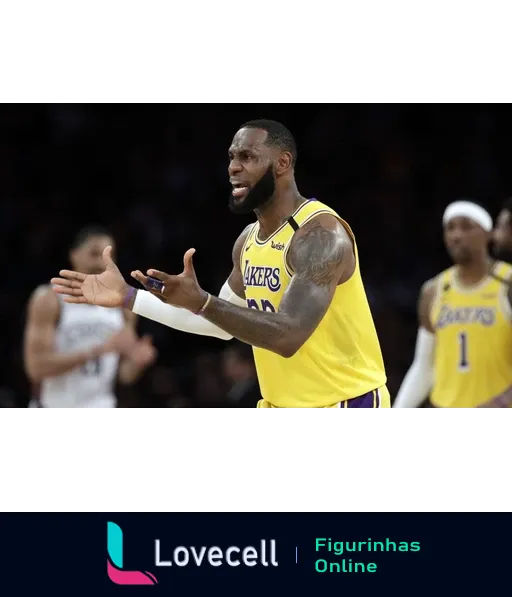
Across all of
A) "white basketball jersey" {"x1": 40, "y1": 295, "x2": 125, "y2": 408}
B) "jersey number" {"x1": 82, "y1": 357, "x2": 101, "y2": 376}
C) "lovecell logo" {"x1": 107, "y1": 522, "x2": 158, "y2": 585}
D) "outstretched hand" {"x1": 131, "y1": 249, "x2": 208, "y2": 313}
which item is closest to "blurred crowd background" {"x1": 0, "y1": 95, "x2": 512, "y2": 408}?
"white basketball jersey" {"x1": 40, "y1": 295, "x2": 125, "y2": 408}

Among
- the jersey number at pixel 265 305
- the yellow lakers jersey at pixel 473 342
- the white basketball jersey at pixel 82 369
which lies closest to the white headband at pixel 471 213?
the yellow lakers jersey at pixel 473 342

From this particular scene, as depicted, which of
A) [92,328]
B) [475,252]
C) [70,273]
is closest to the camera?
[70,273]

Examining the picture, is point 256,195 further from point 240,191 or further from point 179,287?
point 179,287

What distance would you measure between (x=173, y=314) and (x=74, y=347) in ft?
9.48

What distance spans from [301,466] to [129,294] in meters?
1.33

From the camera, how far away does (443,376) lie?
7.20m

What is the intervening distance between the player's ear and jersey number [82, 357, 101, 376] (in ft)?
10.4

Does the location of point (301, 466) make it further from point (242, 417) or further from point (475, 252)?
point (475, 252)

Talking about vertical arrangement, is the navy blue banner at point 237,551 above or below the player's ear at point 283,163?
below

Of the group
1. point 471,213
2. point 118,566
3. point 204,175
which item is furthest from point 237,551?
point 204,175

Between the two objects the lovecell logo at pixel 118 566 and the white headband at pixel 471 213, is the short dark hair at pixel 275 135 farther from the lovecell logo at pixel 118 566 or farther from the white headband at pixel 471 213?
the white headband at pixel 471 213

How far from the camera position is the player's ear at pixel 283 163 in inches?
190

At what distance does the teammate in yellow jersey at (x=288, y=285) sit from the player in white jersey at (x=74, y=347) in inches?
103

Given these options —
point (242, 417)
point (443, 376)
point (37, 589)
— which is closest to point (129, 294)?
point (242, 417)
